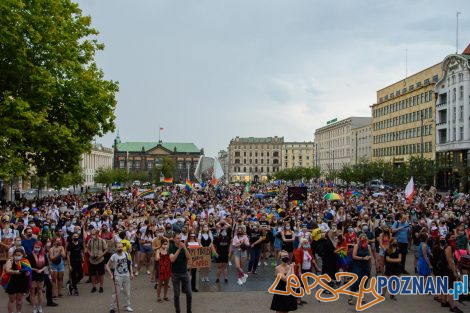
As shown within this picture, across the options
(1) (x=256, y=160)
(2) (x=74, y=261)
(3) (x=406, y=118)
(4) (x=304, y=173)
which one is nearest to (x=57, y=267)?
(2) (x=74, y=261)

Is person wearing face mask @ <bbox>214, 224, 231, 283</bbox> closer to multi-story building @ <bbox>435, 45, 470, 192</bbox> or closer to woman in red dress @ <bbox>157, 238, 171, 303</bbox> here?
woman in red dress @ <bbox>157, 238, 171, 303</bbox>

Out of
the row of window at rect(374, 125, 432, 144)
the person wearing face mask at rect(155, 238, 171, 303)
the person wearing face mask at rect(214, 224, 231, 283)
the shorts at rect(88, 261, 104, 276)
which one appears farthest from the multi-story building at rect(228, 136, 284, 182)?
the person wearing face mask at rect(155, 238, 171, 303)

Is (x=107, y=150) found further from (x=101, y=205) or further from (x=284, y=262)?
(x=284, y=262)

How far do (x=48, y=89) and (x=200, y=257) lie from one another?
15899mm

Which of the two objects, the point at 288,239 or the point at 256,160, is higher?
the point at 256,160

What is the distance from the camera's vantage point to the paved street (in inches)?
444

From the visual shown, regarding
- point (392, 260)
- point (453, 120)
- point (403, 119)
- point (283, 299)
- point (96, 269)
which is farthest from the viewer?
point (403, 119)

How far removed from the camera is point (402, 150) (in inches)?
3334

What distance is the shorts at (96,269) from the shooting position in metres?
13.0

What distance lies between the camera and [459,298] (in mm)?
12055

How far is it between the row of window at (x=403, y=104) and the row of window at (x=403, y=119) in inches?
54.3

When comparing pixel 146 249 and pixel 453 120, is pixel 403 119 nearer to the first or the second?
pixel 453 120

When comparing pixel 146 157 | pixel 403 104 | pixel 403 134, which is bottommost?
pixel 146 157

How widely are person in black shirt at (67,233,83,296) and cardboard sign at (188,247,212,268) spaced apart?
9.30 ft
